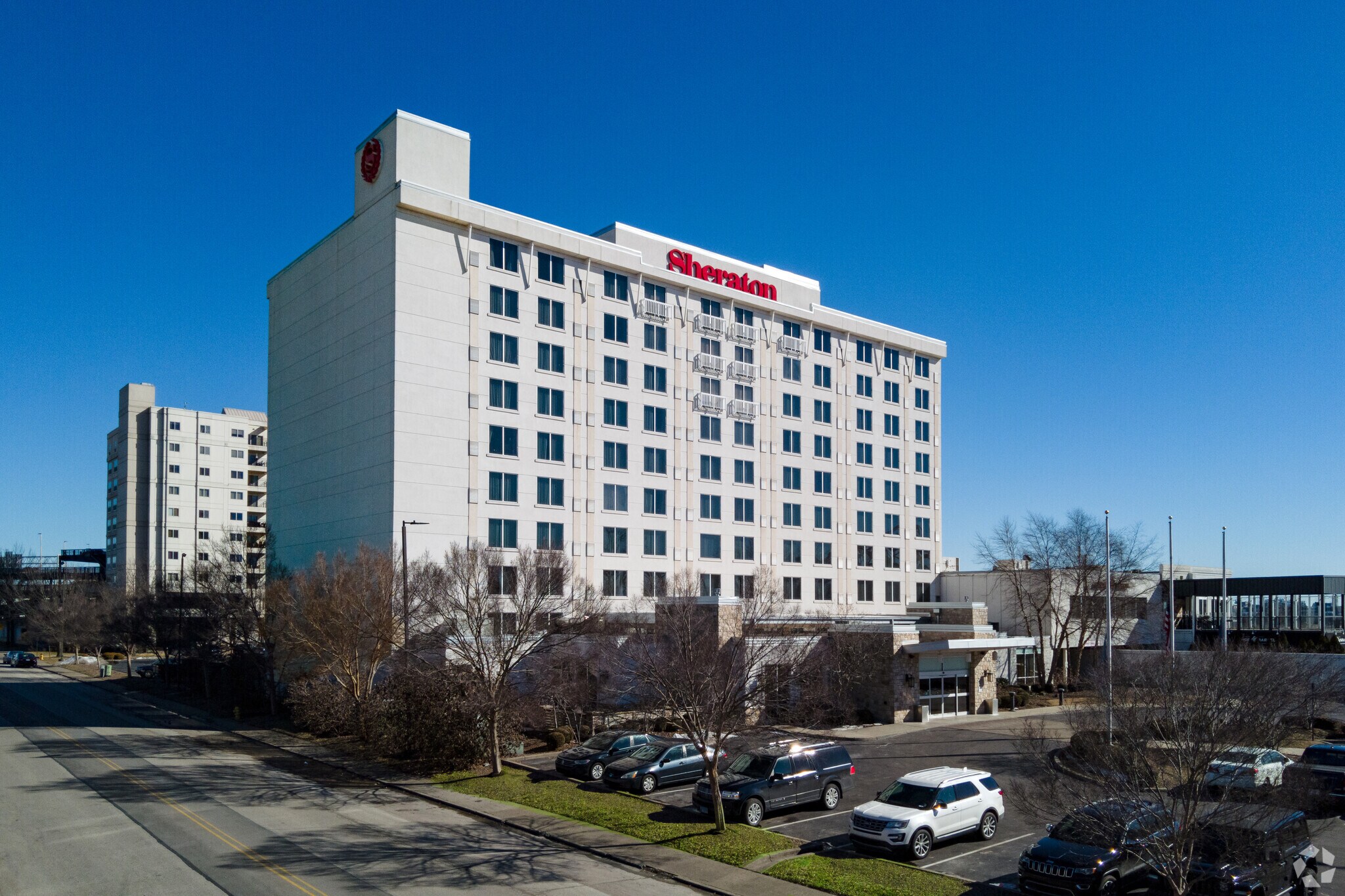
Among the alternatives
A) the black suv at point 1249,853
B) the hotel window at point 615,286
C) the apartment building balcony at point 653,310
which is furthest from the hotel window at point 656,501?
the black suv at point 1249,853

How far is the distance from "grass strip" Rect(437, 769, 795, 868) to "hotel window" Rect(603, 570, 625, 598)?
23.8 m

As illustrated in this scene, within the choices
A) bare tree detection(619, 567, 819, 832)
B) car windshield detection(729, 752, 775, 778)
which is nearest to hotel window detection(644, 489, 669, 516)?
bare tree detection(619, 567, 819, 832)

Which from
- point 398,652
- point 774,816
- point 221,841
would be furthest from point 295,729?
point 774,816

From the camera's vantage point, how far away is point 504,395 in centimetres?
5375

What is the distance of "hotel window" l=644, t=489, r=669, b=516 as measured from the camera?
196 ft

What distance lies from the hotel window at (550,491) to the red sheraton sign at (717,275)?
1710 cm

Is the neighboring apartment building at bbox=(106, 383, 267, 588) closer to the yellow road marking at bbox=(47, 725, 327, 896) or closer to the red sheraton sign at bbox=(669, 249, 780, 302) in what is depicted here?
the red sheraton sign at bbox=(669, 249, 780, 302)

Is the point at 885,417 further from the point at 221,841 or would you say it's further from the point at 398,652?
the point at 221,841

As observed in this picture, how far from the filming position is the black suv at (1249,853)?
15586 millimetres

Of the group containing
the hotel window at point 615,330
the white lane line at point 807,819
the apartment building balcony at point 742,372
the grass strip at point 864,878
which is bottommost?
the white lane line at point 807,819

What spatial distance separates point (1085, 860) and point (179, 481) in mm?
135287

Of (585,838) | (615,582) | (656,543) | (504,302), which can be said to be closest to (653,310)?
(504,302)

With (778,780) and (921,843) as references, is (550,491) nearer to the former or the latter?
(778,780)

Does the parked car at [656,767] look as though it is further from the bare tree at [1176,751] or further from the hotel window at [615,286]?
the hotel window at [615,286]
